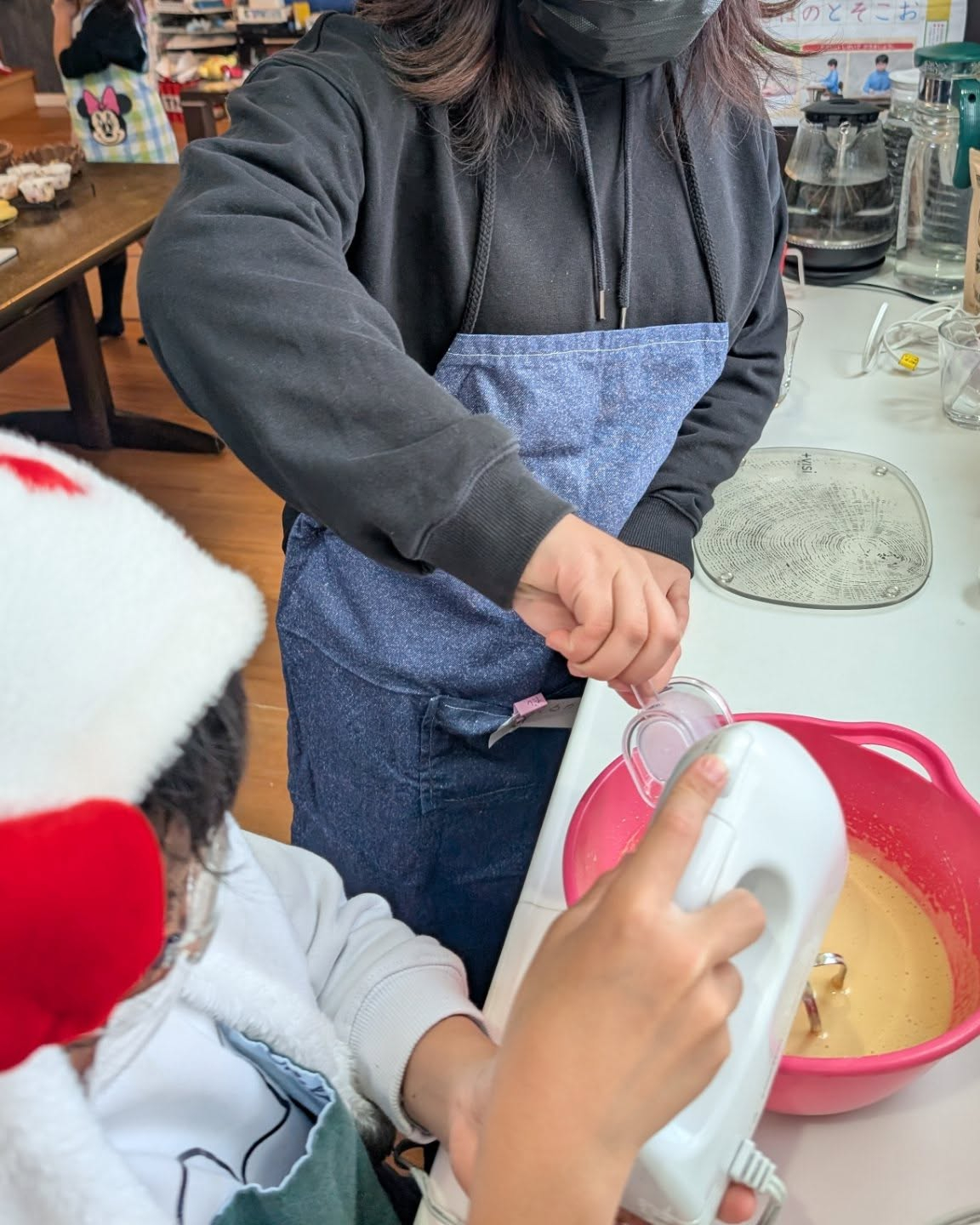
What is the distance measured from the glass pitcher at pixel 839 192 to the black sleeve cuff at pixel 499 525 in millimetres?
1191

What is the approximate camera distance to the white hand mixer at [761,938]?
486 mm

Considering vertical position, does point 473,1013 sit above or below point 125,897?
below

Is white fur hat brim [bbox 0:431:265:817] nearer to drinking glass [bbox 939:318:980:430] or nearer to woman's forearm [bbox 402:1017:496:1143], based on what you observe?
woman's forearm [bbox 402:1017:496:1143]

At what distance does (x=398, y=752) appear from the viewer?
1.00 meters

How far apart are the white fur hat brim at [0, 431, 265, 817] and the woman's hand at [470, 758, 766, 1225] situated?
7.5 inches

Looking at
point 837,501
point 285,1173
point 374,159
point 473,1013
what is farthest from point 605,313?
point 285,1173

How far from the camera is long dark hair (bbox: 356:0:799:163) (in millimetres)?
844

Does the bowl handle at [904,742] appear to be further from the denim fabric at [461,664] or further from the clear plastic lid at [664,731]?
the denim fabric at [461,664]

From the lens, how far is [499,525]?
65 centimetres

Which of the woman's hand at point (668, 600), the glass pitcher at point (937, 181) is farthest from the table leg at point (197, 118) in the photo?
the woman's hand at point (668, 600)

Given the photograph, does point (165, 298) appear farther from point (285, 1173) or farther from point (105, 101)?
point (105, 101)

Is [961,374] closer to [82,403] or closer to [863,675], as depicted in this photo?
[863,675]

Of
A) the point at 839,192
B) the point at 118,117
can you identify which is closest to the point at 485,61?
the point at 839,192

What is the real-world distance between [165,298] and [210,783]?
377 millimetres
